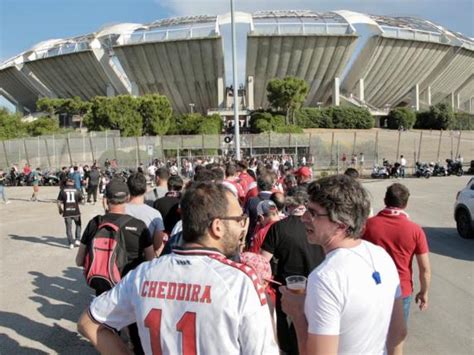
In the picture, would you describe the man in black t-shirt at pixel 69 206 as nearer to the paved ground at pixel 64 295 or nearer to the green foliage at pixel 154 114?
the paved ground at pixel 64 295

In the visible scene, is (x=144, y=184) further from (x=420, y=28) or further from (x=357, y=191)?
(x=420, y=28)

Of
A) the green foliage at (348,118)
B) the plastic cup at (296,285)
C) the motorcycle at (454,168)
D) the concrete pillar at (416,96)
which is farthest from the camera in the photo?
the concrete pillar at (416,96)

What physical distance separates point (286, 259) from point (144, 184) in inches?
71.0

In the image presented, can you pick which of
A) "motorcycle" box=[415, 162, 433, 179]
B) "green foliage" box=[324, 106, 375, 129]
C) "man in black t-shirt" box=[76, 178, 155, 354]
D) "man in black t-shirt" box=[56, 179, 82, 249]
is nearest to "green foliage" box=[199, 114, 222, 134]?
"green foliage" box=[324, 106, 375, 129]

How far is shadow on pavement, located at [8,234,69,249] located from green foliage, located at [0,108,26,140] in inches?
1706

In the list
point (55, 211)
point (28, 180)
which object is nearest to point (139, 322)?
point (55, 211)

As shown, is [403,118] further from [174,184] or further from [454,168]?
[174,184]

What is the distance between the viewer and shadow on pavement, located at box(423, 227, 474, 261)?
9.11m

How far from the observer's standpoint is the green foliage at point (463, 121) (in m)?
67.5

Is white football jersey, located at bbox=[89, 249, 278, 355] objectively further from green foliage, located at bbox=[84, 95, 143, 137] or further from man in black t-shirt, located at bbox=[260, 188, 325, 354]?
green foliage, located at bbox=[84, 95, 143, 137]

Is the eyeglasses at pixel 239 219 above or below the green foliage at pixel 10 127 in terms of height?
above

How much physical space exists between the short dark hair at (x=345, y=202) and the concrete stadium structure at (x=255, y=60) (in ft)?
215

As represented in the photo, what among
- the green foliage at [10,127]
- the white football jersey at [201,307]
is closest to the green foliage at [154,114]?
the green foliage at [10,127]

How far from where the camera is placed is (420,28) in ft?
240
